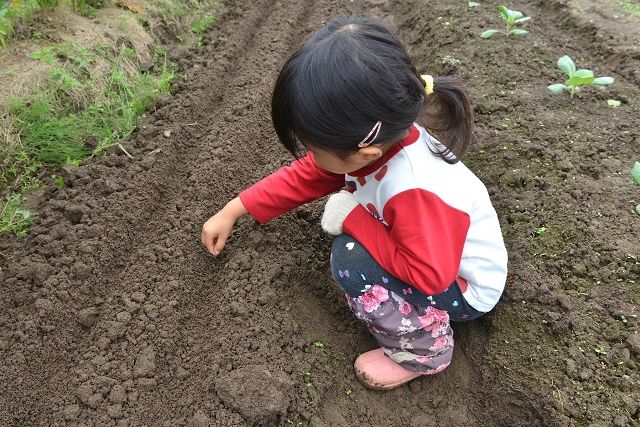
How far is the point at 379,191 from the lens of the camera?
1.75 m

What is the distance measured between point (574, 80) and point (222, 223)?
207 centimetres

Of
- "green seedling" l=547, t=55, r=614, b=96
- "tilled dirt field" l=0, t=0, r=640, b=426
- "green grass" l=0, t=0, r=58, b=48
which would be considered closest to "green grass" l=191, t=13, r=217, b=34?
"green grass" l=0, t=0, r=58, b=48

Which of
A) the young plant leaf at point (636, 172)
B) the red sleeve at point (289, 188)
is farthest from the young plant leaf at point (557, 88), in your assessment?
the red sleeve at point (289, 188)

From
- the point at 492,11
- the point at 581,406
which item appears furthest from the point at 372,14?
the point at 581,406

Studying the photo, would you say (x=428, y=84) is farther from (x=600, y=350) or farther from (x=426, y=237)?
(x=600, y=350)

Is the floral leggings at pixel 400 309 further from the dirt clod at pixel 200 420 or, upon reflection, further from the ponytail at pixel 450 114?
the dirt clod at pixel 200 420

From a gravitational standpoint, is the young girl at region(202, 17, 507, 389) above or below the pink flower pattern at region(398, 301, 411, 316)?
above

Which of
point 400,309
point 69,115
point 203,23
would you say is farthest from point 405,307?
point 203,23

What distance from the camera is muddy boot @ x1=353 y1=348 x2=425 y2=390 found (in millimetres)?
1998

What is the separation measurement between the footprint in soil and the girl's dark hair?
2.67 feet

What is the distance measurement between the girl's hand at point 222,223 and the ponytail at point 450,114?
2.73 ft

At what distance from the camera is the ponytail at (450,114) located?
1.76 meters

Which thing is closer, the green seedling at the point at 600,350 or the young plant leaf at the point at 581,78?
the green seedling at the point at 600,350

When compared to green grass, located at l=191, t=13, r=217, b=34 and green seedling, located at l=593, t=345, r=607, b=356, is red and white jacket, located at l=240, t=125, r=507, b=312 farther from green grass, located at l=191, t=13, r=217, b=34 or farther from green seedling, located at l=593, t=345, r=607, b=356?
green grass, located at l=191, t=13, r=217, b=34
